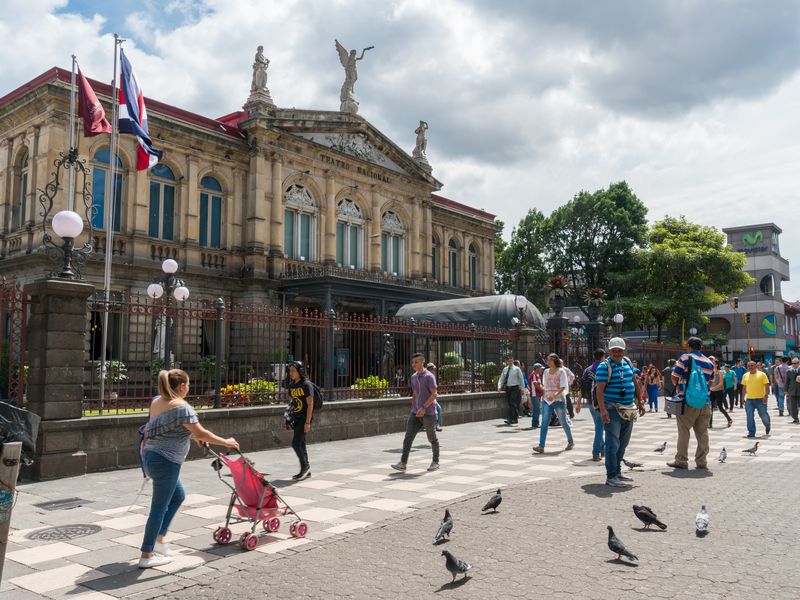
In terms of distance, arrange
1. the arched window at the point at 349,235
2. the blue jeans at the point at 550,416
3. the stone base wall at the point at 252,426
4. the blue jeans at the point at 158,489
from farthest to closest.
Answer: the arched window at the point at 349,235 → the blue jeans at the point at 550,416 → the stone base wall at the point at 252,426 → the blue jeans at the point at 158,489

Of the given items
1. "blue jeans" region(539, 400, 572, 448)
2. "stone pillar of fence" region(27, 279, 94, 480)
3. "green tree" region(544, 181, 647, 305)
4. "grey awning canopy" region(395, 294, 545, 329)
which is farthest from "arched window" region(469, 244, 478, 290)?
"stone pillar of fence" region(27, 279, 94, 480)

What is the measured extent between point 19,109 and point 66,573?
20.2 meters

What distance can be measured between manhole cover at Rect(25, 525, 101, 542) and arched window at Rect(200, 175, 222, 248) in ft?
62.0

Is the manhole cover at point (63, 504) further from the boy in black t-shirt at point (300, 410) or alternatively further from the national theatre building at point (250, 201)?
the national theatre building at point (250, 201)

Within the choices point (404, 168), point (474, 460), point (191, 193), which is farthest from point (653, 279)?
point (474, 460)

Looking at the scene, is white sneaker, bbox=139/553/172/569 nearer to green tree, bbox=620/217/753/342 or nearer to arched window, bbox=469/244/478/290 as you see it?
arched window, bbox=469/244/478/290

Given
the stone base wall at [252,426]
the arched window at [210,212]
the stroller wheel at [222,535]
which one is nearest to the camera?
the stroller wheel at [222,535]

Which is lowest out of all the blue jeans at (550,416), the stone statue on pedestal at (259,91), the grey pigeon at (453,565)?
the grey pigeon at (453,565)

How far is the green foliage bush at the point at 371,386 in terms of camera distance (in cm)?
1505

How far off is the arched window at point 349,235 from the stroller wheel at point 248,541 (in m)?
23.7

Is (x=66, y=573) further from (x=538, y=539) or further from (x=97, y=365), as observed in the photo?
(x=97, y=365)

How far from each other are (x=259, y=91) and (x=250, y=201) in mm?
4312

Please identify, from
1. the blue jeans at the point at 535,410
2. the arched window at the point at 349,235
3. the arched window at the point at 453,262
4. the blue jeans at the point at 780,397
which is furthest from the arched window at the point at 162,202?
the blue jeans at the point at 780,397

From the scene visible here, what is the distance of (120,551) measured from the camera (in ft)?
19.4
